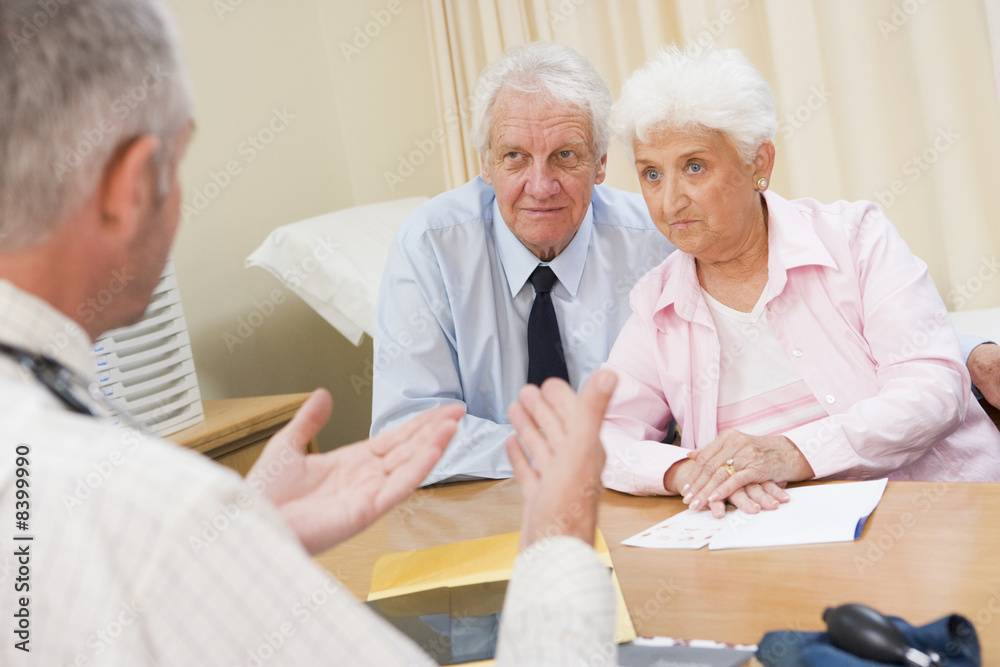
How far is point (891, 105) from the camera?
2.44 meters

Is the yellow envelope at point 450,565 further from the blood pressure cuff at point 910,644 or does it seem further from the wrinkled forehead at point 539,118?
the wrinkled forehead at point 539,118

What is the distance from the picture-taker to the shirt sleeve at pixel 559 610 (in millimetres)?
578

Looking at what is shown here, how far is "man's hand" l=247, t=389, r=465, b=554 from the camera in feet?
2.54

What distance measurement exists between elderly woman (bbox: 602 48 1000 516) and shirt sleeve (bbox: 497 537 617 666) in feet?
2.21

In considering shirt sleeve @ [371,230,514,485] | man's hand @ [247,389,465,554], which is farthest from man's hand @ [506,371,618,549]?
shirt sleeve @ [371,230,514,485]

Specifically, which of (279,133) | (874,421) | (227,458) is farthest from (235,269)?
(874,421)

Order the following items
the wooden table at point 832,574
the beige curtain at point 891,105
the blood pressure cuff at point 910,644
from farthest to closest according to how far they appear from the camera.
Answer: the beige curtain at point 891,105
the wooden table at point 832,574
the blood pressure cuff at point 910,644

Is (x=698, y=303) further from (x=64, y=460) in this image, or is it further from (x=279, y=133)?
(x=279, y=133)

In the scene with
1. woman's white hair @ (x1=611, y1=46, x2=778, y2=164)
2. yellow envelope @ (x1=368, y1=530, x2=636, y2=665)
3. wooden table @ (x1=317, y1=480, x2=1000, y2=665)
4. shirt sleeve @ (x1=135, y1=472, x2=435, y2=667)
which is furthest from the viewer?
woman's white hair @ (x1=611, y1=46, x2=778, y2=164)

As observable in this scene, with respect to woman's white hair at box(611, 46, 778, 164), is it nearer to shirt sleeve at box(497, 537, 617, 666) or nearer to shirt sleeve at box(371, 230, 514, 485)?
shirt sleeve at box(371, 230, 514, 485)

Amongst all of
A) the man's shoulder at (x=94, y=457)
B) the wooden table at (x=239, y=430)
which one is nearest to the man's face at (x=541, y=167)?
the wooden table at (x=239, y=430)

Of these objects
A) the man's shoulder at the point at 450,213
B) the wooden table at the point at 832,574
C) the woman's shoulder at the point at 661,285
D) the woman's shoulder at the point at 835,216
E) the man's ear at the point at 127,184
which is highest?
the man's ear at the point at 127,184

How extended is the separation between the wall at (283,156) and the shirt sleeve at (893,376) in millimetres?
1983

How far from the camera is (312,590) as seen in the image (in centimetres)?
50
